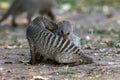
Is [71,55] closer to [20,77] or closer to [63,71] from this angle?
Answer: [63,71]

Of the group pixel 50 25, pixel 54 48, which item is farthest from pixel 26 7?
pixel 54 48

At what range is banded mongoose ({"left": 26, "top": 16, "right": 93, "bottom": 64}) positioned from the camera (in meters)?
5.46

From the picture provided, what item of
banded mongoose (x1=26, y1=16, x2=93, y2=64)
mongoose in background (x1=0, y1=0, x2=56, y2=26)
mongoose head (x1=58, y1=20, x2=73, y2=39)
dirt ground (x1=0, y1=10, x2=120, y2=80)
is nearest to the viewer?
dirt ground (x1=0, y1=10, x2=120, y2=80)

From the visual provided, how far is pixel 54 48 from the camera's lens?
5.50m

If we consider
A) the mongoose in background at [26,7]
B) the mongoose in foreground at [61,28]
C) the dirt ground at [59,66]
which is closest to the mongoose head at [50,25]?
the mongoose in foreground at [61,28]

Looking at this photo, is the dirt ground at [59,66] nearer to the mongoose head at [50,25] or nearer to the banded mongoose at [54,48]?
the banded mongoose at [54,48]

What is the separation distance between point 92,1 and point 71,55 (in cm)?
899

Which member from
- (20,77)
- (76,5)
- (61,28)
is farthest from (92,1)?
(20,77)

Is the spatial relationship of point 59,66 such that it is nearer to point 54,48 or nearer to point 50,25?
point 54,48

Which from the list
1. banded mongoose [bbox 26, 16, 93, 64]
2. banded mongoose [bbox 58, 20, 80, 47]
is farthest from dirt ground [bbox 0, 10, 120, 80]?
banded mongoose [bbox 58, 20, 80, 47]

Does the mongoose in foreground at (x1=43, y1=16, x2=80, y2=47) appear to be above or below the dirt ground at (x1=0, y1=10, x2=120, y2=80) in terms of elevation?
above

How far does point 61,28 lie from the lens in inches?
222

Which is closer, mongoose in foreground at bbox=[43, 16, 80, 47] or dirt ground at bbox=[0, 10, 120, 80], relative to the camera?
dirt ground at bbox=[0, 10, 120, 80]

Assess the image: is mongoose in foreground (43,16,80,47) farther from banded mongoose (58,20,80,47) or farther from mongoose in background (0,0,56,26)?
mongoose in background (0,0,56,26)
